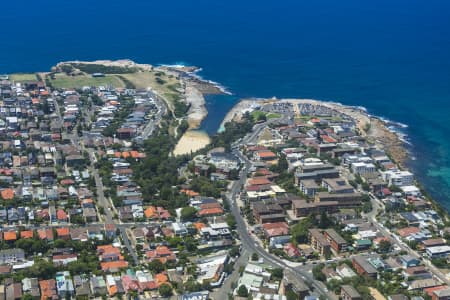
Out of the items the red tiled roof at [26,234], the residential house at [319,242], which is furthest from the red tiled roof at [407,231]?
the red tiled roof at [26,234]

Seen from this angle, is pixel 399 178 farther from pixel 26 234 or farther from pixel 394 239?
pixel 26 234

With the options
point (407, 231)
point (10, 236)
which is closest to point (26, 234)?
point (10, 236)

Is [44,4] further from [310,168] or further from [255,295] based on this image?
[255,295]

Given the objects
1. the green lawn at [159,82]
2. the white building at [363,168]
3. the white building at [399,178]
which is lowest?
the white building at [399,178]

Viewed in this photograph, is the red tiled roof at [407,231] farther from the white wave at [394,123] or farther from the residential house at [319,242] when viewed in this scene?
the white wave at [394,123]

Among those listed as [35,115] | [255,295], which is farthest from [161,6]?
[255,295]

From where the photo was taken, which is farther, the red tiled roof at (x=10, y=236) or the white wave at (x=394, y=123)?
the white wave at (x=394, y=123)
